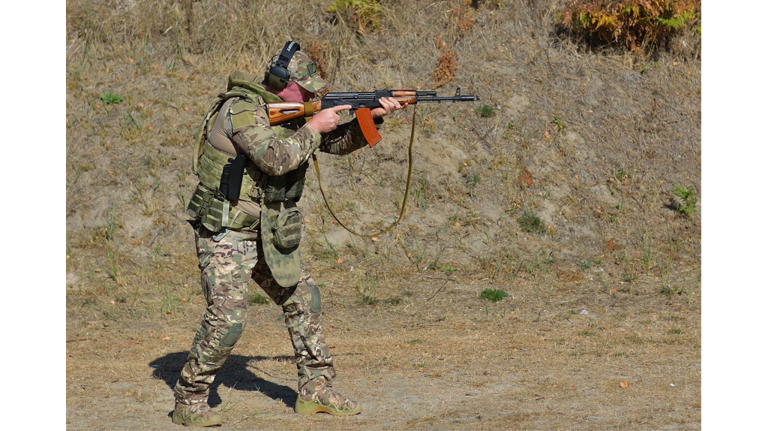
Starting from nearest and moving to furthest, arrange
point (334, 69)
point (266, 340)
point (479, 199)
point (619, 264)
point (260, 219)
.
Result: point (260, 219), point (266, 340), point (619, 264), point (479, 199), point (334, 69)

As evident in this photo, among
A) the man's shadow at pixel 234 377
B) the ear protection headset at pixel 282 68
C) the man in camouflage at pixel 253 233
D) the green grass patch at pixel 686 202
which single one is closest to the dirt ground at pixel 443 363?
the man's shadow at pixel 234 377

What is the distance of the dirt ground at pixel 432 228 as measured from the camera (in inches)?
268

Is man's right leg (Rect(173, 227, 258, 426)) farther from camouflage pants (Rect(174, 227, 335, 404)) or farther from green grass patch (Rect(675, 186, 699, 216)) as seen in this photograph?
green grass patch (Rect(675, 186, 699, 216))

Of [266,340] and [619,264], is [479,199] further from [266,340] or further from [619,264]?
[266,340]

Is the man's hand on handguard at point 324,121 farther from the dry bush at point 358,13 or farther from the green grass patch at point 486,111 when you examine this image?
the dry bush at point 358,13

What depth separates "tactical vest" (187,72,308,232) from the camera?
18.8 feet

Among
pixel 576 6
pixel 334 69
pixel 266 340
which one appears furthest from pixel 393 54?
pixel 266 340

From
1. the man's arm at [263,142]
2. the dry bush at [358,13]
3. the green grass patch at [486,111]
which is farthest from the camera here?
the dry bush at [358,13]

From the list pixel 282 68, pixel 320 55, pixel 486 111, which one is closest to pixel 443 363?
pixel 282 68

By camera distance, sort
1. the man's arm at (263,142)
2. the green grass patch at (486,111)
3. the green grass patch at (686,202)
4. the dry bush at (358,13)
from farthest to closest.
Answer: the dry bush at (358,13)
the green grass patch at (486,111)
the green grass patch at (686,202)
the man's arm at (263,142)

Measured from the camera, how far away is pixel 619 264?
10.9 metres

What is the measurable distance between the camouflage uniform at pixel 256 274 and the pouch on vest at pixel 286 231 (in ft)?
0.17

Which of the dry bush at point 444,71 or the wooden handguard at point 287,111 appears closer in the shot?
the wooden handguard at point 287,111

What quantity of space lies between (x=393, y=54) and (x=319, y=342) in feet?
26.6
